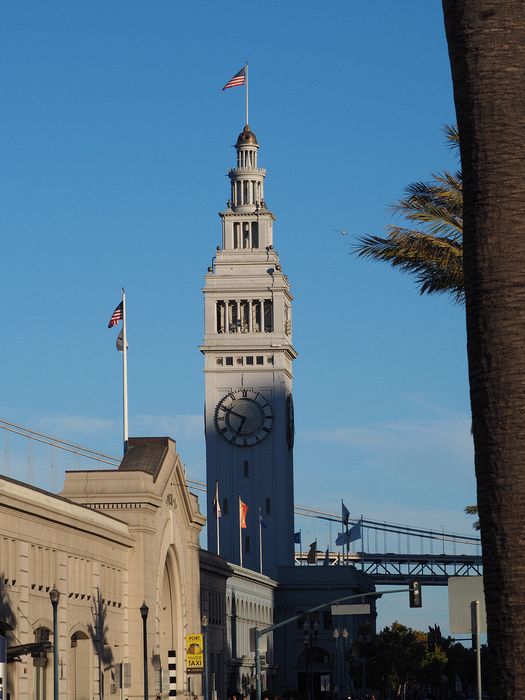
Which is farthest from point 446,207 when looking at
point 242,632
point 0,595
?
point 242,632

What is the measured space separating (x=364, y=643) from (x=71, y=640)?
2938 inches

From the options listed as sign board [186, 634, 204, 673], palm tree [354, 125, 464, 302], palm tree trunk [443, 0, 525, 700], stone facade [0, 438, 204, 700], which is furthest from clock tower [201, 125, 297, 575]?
palm tree trunk [443, 0, 525, 700]

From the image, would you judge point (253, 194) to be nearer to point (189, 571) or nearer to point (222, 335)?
point (222, 335)

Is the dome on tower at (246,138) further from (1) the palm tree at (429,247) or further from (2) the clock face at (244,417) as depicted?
(1) the palm tree at (429,247)

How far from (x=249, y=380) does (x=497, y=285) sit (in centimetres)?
14328

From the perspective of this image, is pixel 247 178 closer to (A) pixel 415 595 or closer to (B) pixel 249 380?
(B) pixel 249 380

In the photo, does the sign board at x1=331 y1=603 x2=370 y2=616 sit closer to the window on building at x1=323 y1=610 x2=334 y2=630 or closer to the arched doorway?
the arched doorway

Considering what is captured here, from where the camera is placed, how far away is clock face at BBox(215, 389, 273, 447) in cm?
15312

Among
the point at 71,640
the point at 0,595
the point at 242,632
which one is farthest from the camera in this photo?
the point at 242,632

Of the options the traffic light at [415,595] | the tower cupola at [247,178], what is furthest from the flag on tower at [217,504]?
the traffic light at [415,595]

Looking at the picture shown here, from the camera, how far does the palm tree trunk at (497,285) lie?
452 inches

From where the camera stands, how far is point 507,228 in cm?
1168

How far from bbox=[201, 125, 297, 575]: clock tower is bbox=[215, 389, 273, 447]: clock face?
10 cm

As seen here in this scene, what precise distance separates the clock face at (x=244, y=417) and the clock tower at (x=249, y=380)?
3.8 inches
